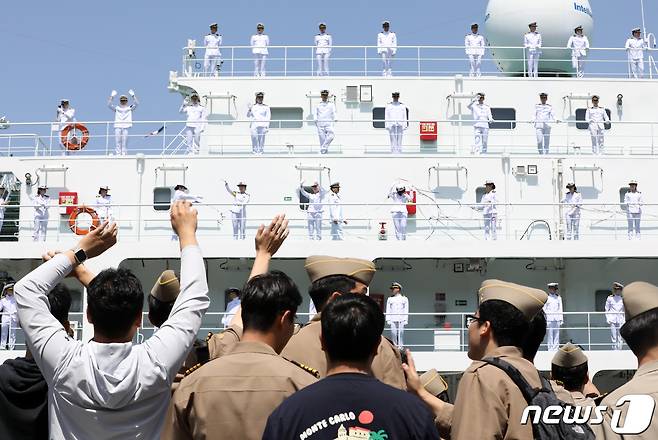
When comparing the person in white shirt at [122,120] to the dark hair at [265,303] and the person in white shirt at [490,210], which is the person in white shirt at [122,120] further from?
the dark hair at [265,303]

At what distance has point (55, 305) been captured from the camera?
4.95 meters

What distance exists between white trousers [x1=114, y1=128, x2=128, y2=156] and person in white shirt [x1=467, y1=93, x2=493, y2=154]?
794cm

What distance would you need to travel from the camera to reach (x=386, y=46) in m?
20.8

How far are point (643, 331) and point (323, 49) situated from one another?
58.0 feet

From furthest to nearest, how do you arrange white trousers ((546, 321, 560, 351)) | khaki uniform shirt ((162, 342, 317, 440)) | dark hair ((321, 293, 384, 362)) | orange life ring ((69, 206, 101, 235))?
orange life ring ((69, 206, 101, 235))
white trousers ((546, 321, 560, 351))
khaki uniform shirt ((162, 342, 317, 440))
dark hair ((321, 293, 384, 362))

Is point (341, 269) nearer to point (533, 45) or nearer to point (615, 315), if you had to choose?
point (615, 315)

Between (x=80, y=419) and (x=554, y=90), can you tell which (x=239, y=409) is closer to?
(x=80, y=419)

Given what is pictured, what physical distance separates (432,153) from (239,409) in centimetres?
1636

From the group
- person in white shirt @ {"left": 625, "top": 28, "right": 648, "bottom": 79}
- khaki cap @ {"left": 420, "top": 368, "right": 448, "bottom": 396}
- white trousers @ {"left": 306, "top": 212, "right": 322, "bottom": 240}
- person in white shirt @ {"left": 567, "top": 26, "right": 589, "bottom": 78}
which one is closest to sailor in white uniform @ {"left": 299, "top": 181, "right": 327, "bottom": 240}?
white trousers @ {"left": 306, "top": 212, "right": 322, "bottom": 240}

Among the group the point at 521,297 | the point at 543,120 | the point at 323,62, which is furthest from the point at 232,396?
the point at 323,62

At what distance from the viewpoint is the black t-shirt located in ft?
10.9

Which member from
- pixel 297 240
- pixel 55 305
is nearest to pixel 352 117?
pixel 297 240

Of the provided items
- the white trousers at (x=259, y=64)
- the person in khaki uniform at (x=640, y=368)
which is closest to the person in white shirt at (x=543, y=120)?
the white trousers at (x=259, y=64)

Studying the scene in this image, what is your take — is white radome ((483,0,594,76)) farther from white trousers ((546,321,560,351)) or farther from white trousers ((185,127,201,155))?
white trousers ((185,127,201,155))
